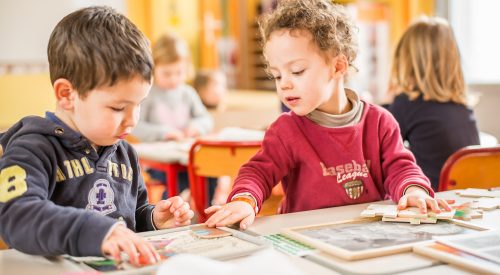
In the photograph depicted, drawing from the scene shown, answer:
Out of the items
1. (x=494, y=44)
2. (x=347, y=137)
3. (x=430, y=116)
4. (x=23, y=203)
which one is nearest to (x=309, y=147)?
(x=347, y=137)

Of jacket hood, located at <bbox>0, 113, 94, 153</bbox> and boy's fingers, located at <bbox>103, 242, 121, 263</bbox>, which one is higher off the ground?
jacket hood, located at <bbox>0, 113, 94, 153</bbox>

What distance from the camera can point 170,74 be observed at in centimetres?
414

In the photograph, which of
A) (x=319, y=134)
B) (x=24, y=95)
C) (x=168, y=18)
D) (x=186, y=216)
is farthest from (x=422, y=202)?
(x=168, y=18)

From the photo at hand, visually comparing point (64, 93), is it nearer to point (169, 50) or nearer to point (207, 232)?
point (207, 232)

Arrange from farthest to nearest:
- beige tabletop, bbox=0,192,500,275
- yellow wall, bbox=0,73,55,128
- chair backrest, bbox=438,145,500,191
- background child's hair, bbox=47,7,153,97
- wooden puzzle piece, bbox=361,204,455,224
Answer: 1. yellow wall, bbox=0,73,55,128
2. chair backrest, bbox=438,145,500,191
3. wooden puzzle piece, bbox=361,204,455,224
4. background child's hair, bbox=47,7,153,97
5. beige tabletop, bbox=0,192,500,275

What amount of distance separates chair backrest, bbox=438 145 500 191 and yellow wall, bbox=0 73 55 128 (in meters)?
2.78

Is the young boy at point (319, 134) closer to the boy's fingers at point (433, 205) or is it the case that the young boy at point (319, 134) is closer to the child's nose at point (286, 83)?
the child's nose at point (286, 83)

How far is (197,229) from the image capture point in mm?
1223

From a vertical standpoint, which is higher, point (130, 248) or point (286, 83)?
point (286, 83)

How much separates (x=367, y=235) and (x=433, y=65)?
1700mm

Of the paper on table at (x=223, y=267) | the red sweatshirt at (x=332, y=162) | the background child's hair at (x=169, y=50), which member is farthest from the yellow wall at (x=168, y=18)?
the paper on table at (x=223, y=267)

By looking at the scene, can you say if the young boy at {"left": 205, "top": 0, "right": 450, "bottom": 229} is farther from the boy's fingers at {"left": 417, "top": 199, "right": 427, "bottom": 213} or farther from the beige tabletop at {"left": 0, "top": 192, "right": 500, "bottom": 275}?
the beige tabletop at {"left": 0, "top": 192, "right": 500, "bottom": 275}

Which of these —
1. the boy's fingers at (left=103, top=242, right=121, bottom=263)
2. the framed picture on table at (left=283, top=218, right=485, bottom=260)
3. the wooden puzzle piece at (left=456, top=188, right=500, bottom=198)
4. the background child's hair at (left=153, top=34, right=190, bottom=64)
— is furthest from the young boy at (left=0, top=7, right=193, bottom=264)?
the background child's hair at (left=153, top=34, right=190, bottom=64)

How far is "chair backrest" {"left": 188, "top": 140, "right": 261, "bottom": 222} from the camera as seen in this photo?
102 inches
